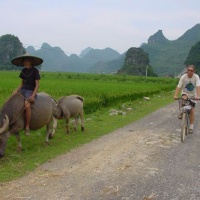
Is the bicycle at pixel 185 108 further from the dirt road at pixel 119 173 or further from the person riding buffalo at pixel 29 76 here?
the person riding buffalo at pixel 29 76

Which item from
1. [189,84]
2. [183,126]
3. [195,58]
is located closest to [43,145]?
[183,126]

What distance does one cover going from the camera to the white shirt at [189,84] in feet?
28.3

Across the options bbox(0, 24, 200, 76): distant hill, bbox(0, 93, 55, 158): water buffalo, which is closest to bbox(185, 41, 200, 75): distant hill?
bbox(0, 24, 200, 76): distant hill

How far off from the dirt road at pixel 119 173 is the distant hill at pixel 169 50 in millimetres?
104649

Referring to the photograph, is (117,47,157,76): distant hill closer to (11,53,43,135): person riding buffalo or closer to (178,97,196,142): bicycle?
(178,97,196,142): bicycle

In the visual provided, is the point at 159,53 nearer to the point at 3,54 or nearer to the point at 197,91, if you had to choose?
the point at 3,54

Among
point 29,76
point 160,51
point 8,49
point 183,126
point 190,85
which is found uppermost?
point 160,51

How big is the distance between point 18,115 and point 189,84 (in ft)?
15.1

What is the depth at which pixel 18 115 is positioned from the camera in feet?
22.4

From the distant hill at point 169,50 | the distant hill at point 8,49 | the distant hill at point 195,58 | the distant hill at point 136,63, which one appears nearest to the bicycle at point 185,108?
the distant hill at point 195,58

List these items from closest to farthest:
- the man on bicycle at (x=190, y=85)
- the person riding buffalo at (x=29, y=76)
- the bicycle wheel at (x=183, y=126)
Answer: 1. the person riding buffalo at (x=29, y=76)
2. the bicycle wheel at (x=183, y=126)
3. the man on bicycle at (x=190, y=85)

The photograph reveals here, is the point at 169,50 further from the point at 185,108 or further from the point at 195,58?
the point at 185,108

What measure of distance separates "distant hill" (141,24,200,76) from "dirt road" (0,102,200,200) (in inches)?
4120

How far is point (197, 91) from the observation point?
8625 mm
